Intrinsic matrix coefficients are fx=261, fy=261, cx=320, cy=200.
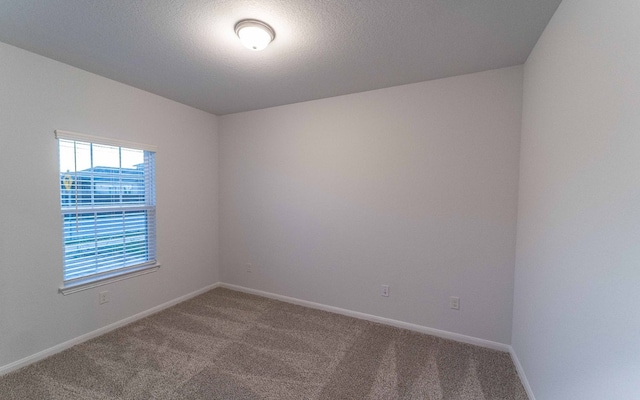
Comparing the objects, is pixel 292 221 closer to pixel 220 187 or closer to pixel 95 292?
pixel 220 187

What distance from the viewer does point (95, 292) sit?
2531mm

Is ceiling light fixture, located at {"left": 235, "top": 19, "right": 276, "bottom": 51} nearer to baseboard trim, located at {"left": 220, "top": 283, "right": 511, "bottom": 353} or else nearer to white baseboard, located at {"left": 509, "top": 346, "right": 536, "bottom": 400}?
baseboard trim, located at {"left": 220, "top": 283, "right": 511, "bottom": 353}

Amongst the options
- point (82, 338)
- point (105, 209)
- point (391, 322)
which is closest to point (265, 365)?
point (391, 322)

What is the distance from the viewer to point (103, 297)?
8.48 feet

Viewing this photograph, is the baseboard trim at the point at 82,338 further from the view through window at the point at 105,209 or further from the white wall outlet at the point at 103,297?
the view through window at the point at 105,209

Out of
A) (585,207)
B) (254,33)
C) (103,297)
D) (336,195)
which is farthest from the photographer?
(336,195)

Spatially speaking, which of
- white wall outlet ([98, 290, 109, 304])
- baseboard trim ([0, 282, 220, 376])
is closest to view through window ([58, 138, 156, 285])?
white wall outlet ([98, 290, 109, 304])

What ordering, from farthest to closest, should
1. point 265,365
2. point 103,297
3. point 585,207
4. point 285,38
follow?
point 103,297, point 265,365, point 285,38, point 585,207

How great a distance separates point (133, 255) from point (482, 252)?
358 cm

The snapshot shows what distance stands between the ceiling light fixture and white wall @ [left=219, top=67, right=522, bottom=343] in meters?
1.34

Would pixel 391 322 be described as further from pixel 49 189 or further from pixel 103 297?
pixel 49 189

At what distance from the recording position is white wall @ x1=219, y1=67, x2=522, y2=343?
232 centimetres

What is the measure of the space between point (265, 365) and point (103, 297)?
1.80 meters

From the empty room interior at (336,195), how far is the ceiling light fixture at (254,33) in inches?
0.6
